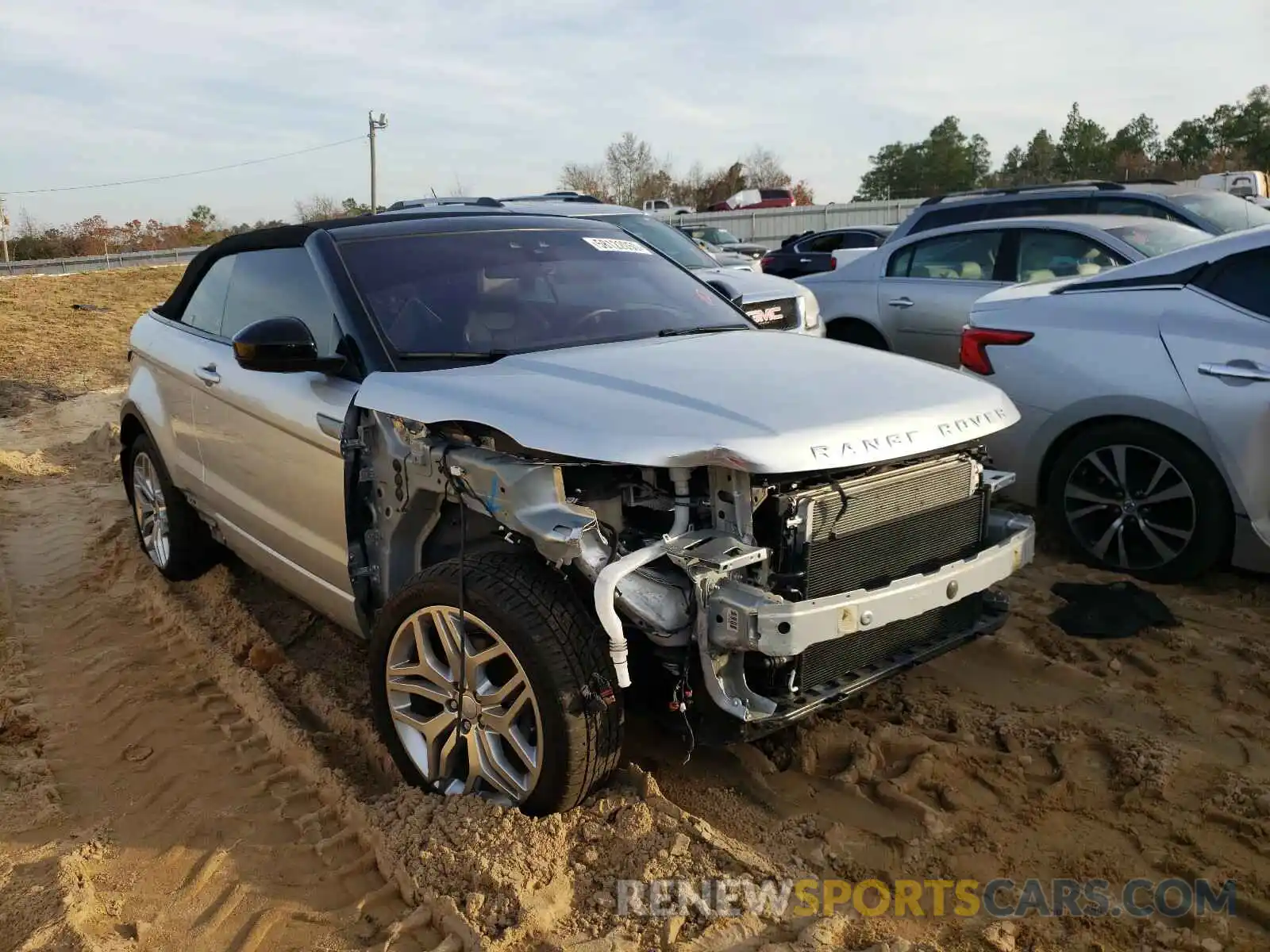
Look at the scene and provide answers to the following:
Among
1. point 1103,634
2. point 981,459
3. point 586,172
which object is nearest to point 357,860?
point 981,459

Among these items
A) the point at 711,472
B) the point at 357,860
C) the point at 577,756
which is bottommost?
the point at 357,860

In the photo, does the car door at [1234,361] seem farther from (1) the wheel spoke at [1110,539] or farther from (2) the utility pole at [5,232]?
(2) the utility pole at [5,232]

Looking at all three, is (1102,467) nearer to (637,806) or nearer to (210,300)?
(637,806)

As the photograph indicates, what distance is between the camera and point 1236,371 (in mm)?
4316

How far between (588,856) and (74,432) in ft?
29.9

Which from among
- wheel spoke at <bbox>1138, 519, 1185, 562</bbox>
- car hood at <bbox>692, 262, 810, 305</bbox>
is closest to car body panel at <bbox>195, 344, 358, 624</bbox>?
wheel spoke at <bbox>1138, 519, 1185, 562</bbox>

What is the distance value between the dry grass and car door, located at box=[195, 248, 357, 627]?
25.9 ft

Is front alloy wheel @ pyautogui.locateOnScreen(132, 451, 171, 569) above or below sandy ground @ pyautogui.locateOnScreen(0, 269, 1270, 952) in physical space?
above

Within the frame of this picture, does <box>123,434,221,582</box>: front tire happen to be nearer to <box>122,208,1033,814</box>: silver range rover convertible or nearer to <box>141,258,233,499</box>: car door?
<box>141,258,233,499</box>: car door

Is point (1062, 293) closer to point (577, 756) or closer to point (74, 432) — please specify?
point (577, 756)

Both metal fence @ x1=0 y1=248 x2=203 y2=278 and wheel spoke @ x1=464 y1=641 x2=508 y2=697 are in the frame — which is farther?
metal fence @ x1=0 y1=248 x2=203 y2=278

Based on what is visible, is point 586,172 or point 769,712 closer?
point 769,712

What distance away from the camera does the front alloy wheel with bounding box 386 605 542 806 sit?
2.94m

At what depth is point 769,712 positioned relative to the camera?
2.78 m
